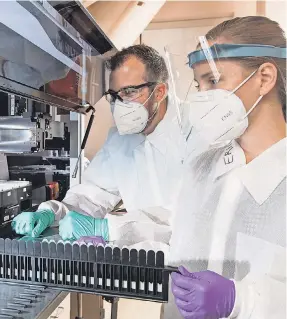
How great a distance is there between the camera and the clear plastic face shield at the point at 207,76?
0.96m

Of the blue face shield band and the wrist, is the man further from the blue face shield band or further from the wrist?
the blue face shield band

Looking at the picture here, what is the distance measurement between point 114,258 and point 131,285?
3.9 inches

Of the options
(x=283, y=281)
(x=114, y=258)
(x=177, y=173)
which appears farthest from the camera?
(x=177, y=173)

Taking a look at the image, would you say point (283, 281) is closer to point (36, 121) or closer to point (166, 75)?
point (166, 75)

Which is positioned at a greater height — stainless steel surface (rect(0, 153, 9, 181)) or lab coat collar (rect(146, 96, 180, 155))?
lab coat collar (rect(146, 96, 180, 155))

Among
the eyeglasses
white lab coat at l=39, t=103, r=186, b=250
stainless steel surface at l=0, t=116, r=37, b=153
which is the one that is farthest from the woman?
stainless steel surface at l=0, t=116, r=37, b=153

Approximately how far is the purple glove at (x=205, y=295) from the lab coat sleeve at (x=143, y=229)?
7.8 inches

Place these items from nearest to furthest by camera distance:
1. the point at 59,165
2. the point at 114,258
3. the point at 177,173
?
1. the point at 114,258
2. the point at 177,173
3. the point at 59,165

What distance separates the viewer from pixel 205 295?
0.87 meters

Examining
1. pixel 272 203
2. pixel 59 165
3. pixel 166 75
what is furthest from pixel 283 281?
pixel 59 165

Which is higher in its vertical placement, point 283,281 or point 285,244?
point 285,244

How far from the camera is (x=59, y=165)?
1.31m

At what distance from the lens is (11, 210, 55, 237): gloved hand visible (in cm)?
118

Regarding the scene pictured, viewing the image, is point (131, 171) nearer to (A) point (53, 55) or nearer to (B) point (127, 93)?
(B) point (127, 93)
